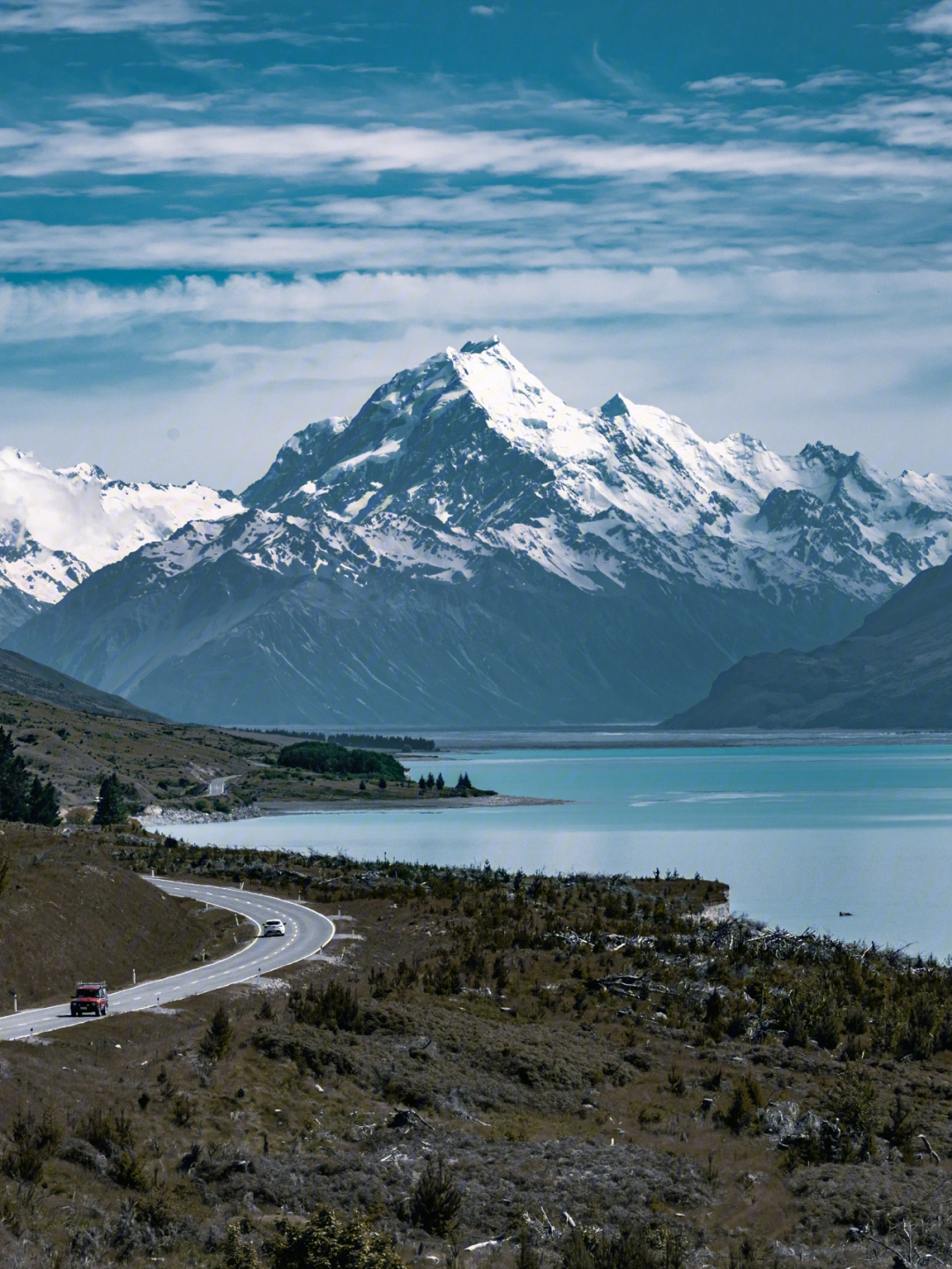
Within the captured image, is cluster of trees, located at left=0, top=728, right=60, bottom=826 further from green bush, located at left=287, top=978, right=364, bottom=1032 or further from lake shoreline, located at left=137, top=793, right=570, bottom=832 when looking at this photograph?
→ green bush, located at left=287, top=978, right=364, bottom=1032

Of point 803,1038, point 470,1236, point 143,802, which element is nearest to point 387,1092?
point 470,1236

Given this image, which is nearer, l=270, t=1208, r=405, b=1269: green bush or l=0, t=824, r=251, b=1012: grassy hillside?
l=270, t=1208, r=405, b=1269: green bush

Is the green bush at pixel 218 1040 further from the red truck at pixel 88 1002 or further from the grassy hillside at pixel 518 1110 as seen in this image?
the red truck at pixel 88 1002

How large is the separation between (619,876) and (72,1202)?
200ft

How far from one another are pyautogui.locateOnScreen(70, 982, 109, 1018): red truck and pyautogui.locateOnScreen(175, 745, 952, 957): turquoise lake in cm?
4068

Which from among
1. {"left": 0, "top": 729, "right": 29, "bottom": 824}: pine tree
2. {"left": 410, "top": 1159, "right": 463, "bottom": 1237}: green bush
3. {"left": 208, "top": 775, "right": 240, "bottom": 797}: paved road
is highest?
{"left": 0, "top": 729, "right": 29, "bottom": 824}: pine tree

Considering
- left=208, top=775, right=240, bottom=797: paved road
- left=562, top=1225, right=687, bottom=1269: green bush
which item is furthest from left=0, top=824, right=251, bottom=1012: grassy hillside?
left=208, top=775, right=240, bottom=797: paved road

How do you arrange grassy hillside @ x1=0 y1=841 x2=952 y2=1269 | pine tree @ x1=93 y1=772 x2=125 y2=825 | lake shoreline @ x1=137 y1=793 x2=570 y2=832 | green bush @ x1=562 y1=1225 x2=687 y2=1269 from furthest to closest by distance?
lake shoreline @ x1=137 y1=793 x2=570 y2=832 < pine tree @ x1=93 y1=772 x2=125 y2=825 < grassy hillside @ x1=0 y1=841 x2=952 y2=1269 < green bush @ x1=562 y1=1225 x2=687 y2=1269

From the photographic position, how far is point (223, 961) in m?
50.5

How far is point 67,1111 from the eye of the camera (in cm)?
3144

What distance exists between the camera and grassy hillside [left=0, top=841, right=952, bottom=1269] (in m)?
29.2

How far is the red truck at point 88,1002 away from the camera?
40.4m

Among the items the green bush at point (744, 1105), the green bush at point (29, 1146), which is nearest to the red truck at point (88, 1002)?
the green bush at point (29, 1146)

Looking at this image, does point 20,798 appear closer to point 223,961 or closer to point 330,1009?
point 223,961
